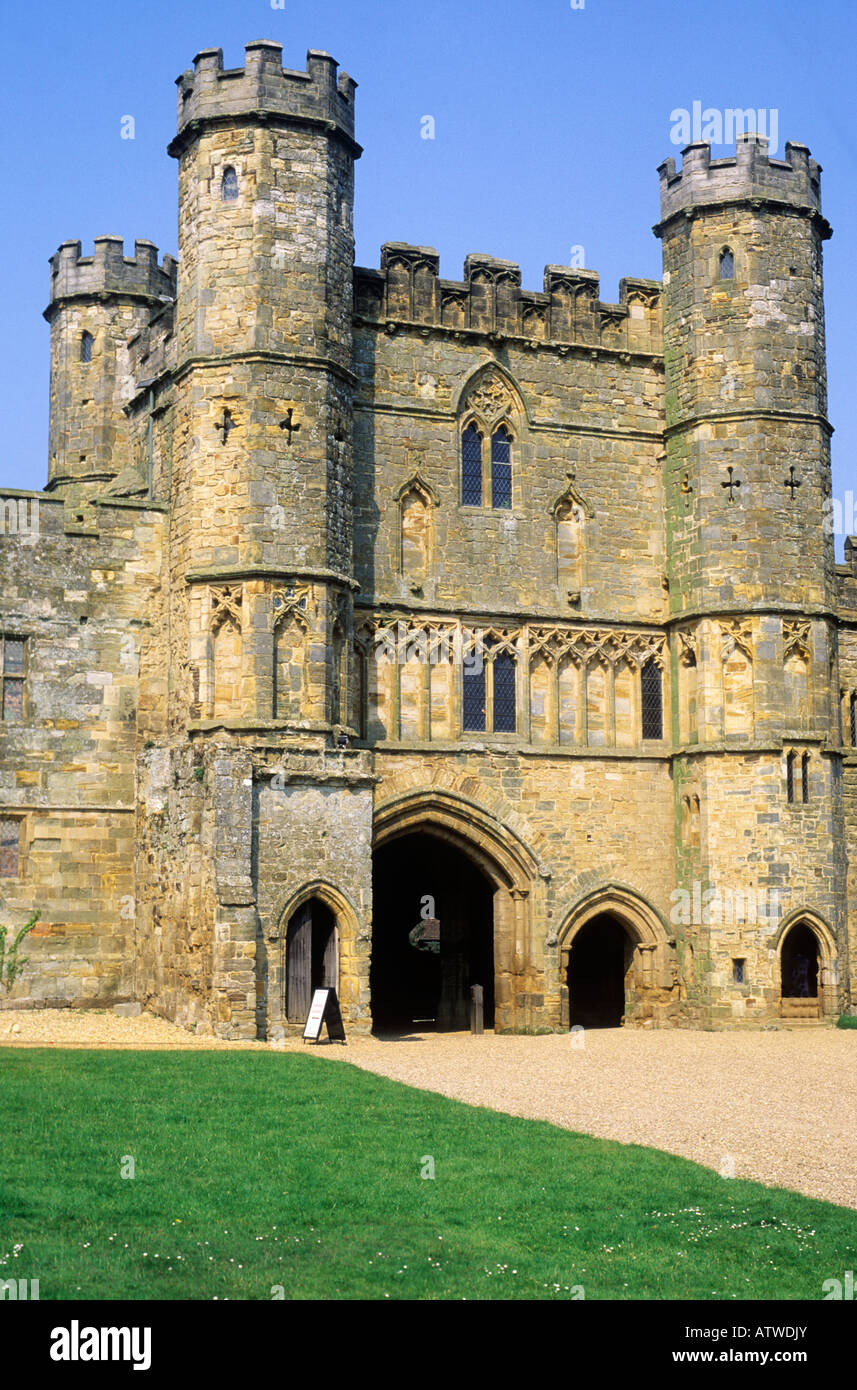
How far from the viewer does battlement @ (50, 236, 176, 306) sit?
29.6m

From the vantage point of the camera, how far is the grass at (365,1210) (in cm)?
873

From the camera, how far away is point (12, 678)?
23.1 meters

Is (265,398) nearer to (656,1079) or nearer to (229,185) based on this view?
(229,185)

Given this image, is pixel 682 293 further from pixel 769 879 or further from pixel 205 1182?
pixel 205 1182

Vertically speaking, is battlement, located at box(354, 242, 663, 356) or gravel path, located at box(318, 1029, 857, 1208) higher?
battlement, located at box(354, 242, 663, 356)

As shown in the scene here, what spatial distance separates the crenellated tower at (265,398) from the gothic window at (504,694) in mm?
2992

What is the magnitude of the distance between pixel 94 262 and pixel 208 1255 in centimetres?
2385

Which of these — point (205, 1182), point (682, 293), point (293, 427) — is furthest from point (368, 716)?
point (205, 1182)

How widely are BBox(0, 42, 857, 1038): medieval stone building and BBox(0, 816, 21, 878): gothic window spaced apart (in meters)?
0.07

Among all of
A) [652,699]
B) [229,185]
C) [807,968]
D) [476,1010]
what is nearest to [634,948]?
[807,968]

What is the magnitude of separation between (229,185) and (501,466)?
19.3ft

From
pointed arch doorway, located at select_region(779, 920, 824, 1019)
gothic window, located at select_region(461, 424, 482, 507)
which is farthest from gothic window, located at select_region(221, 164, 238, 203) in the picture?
pointed arch doorway, located at select_region(779, 920, 824, 1019)

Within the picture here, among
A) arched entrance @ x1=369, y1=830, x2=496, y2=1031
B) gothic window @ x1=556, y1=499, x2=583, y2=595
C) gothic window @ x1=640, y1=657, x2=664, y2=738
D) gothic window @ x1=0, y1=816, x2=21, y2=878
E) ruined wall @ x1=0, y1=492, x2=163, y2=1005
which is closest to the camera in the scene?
gothic window @ x1=0, y1=816, x2=21, y2=878

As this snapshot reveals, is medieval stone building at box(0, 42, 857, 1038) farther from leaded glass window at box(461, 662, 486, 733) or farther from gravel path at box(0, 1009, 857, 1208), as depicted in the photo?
gravel path at box(0, 1009, 857, 1208)
